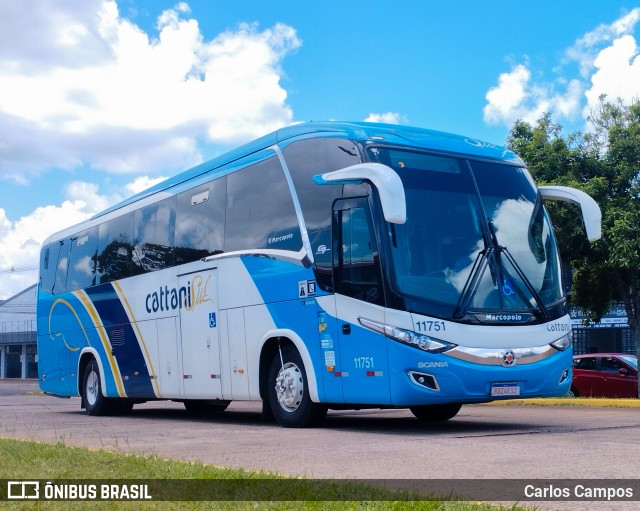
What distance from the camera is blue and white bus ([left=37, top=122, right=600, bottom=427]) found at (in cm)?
1073

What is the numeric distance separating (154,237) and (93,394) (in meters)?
4.25

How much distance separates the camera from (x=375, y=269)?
35.6ft

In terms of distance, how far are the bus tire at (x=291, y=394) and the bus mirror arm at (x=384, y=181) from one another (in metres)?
2.62

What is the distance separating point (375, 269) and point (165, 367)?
6369mm

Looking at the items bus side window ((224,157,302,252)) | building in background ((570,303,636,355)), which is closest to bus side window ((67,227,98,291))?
bus side window ((224,157,302,252))

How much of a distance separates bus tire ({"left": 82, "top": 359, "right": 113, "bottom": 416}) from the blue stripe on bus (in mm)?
1076

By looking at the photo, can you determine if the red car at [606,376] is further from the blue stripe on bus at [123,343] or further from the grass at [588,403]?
the blue stripe on bus at [123,343]

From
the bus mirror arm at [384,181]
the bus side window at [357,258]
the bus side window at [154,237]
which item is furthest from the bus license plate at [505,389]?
the bus side window at [154,237]

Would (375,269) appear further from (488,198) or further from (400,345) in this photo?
(488,198)

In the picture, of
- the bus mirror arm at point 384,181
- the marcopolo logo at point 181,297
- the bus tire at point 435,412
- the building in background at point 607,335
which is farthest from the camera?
the building in background at point 607,335

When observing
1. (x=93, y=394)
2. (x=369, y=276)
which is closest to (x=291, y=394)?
(x=369, y=276)

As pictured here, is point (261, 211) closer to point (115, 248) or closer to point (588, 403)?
point (115, 248)

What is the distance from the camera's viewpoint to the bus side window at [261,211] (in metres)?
12.3

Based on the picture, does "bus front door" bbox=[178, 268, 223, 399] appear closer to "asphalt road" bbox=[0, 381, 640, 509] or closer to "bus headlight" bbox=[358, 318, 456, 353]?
"asphalt road" bbox=[0, 381, 640, 509]
